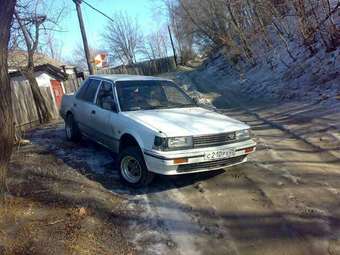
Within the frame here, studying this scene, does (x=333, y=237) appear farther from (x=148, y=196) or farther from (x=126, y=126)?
(x=126, y=126)

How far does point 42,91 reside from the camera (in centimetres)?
1515

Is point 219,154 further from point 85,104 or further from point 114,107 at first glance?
point 85,104

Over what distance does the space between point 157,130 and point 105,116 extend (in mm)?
1628

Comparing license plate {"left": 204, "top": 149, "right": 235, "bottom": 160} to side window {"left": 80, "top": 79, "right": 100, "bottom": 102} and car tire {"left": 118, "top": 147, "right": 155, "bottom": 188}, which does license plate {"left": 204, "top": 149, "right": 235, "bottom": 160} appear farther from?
side window {"left": 80, "top": 79, "right": 100, "bottom": 102}

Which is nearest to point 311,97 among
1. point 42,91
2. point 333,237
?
point 333,237

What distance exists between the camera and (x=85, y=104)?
24.5 feet

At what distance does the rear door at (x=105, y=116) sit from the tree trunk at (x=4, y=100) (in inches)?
66.7

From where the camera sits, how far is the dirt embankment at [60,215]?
12.8ft

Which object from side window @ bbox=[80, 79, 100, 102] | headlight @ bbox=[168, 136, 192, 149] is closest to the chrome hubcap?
headlight @ bbox=[168, 136, 192, 149]

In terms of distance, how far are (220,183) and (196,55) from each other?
186 feet

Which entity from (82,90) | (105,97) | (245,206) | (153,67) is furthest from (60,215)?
(153,67)

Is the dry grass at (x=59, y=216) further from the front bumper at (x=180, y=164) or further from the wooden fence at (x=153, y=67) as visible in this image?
the wooden fence at (x=153, y=67)

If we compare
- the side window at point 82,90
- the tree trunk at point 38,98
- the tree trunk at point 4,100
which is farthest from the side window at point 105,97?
the tree trunk at point 38,98

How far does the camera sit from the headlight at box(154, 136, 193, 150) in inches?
197
